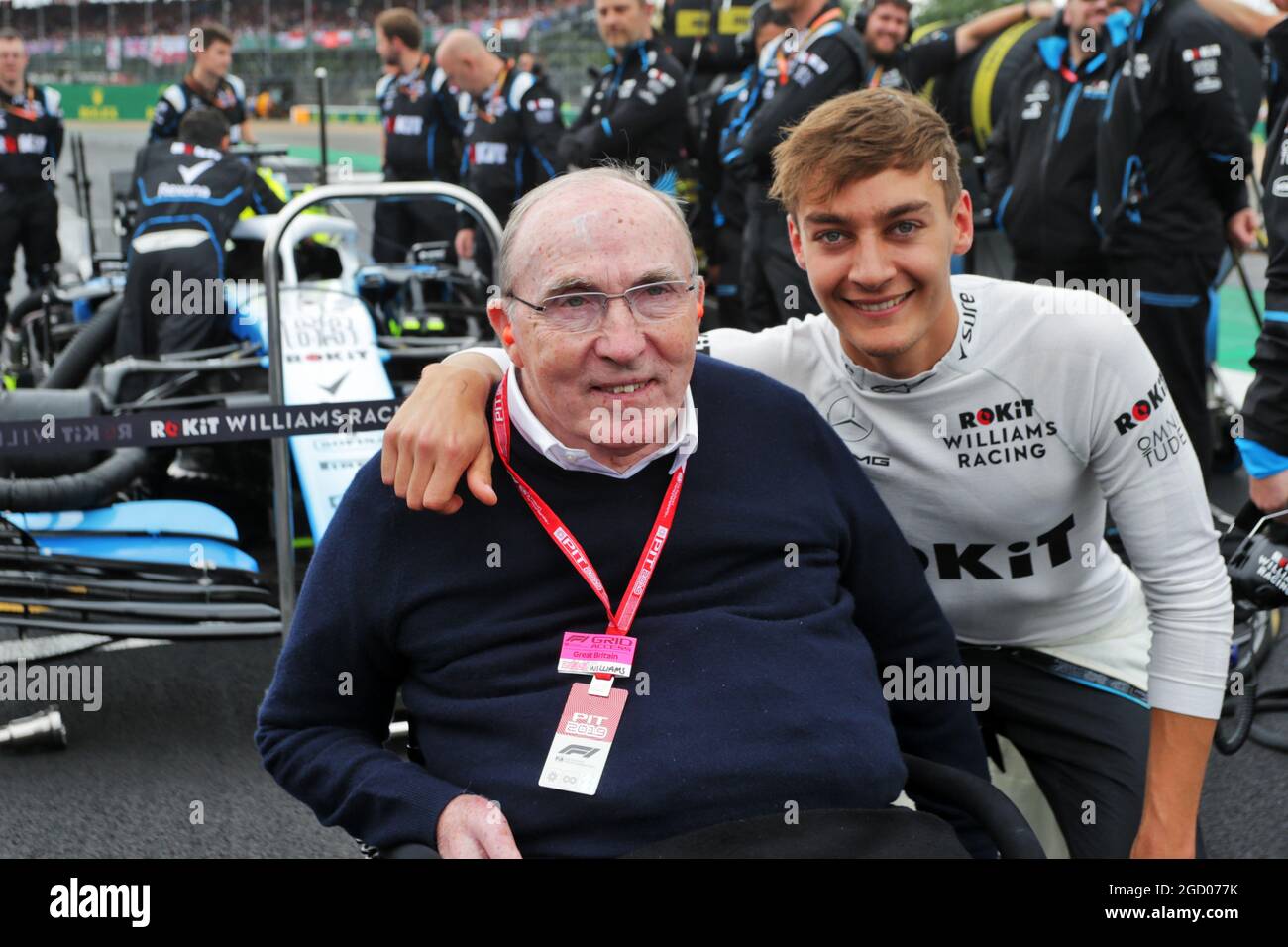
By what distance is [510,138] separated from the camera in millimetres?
8523

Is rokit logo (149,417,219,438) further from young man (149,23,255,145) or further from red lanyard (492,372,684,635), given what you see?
young man (149,23,255,145)

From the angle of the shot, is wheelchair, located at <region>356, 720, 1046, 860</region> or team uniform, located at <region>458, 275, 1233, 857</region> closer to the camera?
wheelchair, located at <region>356, 720, 1046, 860</region>

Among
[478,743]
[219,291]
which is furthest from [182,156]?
[478,743]

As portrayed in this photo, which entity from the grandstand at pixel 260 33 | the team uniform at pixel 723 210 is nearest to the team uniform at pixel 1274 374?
the team uniform at pixel 723 210

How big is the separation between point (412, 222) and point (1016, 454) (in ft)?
25.2

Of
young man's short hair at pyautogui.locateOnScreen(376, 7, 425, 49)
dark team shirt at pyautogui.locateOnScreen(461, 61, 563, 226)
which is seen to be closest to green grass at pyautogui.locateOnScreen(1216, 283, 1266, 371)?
dark team shirt at pyautogui.locateOnScreen(461, 61, 563, 226)

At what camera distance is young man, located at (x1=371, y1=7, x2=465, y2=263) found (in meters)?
9.30

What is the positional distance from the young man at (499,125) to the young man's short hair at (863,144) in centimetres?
616

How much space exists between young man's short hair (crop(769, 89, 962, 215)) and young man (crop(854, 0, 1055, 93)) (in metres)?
4.81

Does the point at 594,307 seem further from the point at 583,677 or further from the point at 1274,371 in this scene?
the point at 1274,371

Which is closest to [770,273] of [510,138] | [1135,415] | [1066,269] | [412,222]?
[1066,269]

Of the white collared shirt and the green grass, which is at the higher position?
the white collared shirt

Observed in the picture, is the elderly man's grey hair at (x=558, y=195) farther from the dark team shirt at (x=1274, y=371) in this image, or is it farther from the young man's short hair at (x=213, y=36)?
the young man's short hair at (x=213, y=36)

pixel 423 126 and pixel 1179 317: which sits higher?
pixel 423 126
